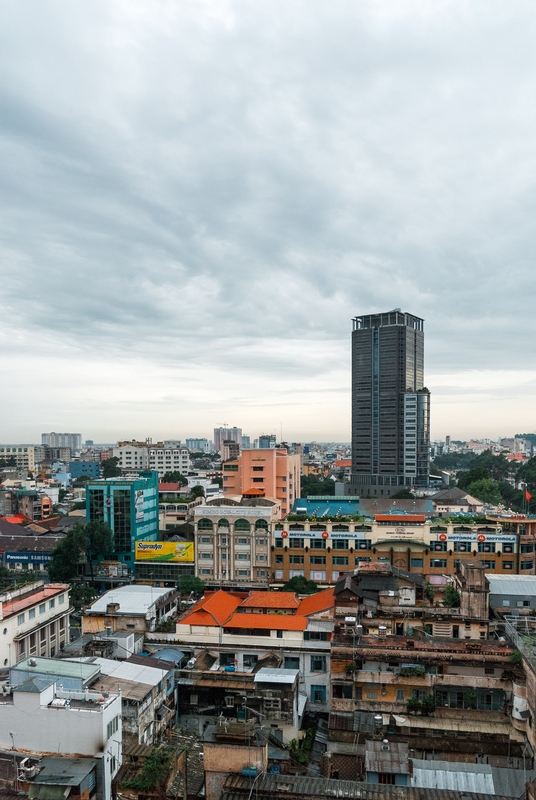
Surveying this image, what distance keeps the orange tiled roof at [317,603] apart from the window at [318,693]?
3300 millimetres

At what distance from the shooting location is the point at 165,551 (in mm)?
44938

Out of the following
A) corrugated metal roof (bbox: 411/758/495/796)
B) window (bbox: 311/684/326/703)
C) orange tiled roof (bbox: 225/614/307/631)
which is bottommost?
window (bbox: 311/684/326/703)

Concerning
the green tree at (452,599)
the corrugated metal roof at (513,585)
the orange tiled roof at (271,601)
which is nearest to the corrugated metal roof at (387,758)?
the green tree at (452,599)

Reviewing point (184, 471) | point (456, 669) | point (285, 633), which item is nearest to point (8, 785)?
point (285, 633)

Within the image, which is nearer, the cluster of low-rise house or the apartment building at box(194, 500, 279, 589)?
the cluster of low-rise house

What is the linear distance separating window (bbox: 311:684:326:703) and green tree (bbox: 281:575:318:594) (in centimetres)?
1185

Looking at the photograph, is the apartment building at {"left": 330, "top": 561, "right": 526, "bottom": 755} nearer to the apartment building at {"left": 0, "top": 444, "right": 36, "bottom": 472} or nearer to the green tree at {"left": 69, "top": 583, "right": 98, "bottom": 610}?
the green tree at {"left": 69, "top": 583, "right": 98, "bottom": 610}

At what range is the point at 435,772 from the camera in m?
16.2

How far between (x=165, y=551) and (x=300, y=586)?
12183 millimetres

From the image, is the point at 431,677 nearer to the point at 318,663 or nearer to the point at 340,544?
the point at 318,663

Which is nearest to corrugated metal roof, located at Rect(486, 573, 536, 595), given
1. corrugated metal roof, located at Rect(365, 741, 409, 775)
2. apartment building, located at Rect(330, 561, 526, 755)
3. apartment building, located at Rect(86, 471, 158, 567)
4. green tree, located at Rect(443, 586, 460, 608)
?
green tree, located at Rect(443, 586, 460, 608)

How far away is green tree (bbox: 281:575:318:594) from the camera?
125 ft

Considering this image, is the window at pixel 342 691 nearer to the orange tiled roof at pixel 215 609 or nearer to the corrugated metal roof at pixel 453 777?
Answer: the corrugated metal roof at pixel 453 777

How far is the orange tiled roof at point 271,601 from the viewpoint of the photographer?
30.0 metres
